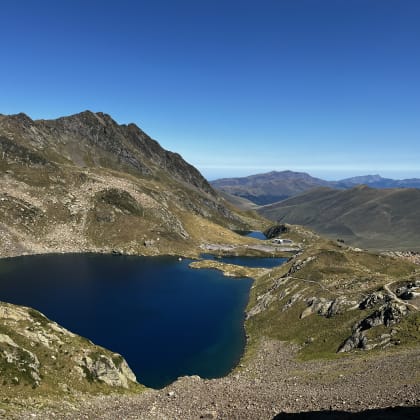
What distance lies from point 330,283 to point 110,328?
5988cm

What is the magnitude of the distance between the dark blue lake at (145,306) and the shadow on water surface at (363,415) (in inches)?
Answer: 1437

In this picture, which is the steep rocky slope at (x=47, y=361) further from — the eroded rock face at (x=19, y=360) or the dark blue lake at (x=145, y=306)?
the dark blue lake at (x=145, y=306)

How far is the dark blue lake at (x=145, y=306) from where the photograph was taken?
3241 inches

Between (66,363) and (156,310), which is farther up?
(66,363)

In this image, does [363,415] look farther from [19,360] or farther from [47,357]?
[47,357]

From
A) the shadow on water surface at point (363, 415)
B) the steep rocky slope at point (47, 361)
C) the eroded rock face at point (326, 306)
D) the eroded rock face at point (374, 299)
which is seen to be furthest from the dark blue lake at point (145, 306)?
the shadow on water surface at point (363, 415)

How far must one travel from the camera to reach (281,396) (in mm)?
47375

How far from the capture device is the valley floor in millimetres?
40656

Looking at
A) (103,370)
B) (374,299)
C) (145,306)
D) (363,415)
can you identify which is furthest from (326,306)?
(145,306)

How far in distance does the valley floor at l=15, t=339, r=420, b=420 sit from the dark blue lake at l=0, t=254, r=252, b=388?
61.2 ft

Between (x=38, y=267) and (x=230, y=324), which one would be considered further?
(x=38, y=267)

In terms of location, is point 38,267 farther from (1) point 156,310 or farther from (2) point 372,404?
(2) point 372,404

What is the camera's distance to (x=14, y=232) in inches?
7574

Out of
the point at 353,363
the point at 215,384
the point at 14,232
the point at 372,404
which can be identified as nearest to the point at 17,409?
the point at 215,384
